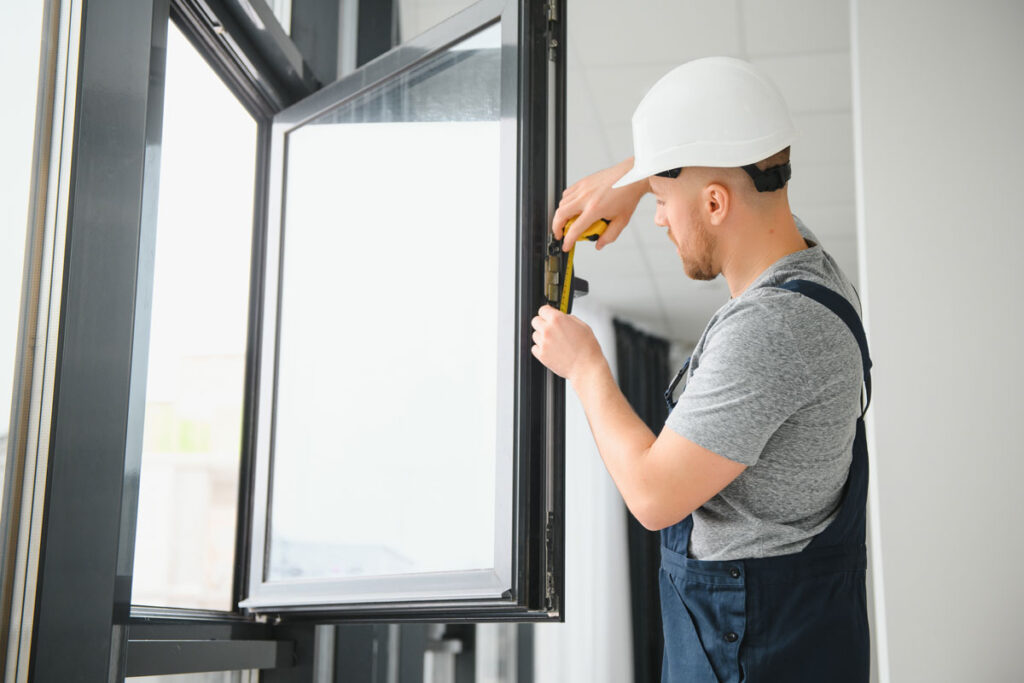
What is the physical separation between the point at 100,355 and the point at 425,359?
528 millimetres

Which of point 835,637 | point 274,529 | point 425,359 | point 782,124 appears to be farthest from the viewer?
point 274,529

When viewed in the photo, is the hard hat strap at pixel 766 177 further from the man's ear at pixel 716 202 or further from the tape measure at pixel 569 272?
the tape measure at pixel 569 272

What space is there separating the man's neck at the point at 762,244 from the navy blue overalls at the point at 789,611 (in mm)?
113

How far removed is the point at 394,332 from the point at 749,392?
73 centimetres

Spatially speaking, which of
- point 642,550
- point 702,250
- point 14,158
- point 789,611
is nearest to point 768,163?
point 702,250

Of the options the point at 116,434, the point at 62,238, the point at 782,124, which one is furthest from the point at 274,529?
the point at 782,124

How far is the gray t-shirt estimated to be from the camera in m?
1.05

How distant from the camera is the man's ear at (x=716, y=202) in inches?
47.8

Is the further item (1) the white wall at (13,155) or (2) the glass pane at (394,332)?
(2) the glass pane at (394,332)

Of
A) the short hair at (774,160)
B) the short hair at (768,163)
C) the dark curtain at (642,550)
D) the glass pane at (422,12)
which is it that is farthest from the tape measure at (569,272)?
the dark curtain at (642,550)

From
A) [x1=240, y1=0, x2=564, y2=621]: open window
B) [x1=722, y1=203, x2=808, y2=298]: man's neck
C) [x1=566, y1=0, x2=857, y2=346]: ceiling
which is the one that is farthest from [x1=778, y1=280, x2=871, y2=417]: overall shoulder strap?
[x1=566, y1=0, x2=857, y2=346]: ceiling

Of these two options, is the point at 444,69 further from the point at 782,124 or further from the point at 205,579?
the point at 205,579

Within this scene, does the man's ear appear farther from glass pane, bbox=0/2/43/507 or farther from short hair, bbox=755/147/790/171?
glass pane, bbox=0/2/43/507

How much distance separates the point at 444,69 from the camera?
1.56m
